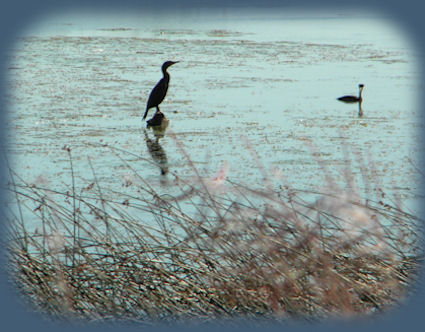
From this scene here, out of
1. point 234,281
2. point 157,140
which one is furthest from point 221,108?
point 234,281

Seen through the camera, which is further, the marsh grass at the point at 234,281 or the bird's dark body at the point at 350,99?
the bird's dark body at the point at 350,99

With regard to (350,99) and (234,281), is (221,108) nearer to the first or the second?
(350,99)

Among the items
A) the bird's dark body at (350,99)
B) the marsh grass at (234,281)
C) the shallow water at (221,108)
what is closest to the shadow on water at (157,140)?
the shallow water at (221,108)

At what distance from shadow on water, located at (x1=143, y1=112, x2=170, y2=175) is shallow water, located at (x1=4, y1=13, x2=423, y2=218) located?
0.07 m

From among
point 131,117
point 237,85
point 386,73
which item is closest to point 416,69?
point 386,73

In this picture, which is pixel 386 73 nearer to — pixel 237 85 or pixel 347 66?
pixel 347 66

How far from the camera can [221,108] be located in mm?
9055

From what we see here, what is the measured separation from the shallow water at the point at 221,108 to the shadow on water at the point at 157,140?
66mm

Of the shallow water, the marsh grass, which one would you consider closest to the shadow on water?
the shallow water

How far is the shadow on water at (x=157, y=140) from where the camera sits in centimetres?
657

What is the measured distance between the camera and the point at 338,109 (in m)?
9.29

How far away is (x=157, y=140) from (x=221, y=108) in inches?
65.6

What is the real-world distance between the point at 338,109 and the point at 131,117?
2681 millimetres

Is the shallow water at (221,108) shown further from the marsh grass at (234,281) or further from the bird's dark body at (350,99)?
the marsh grass at (234,281)
